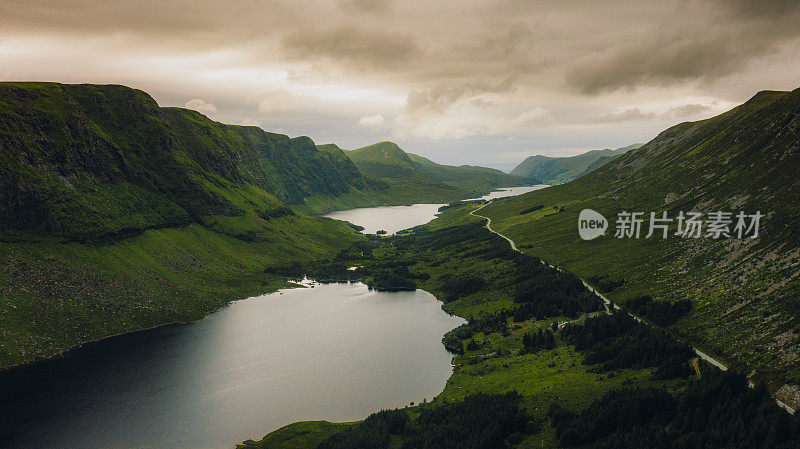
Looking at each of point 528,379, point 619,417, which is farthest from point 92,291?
point 619,417

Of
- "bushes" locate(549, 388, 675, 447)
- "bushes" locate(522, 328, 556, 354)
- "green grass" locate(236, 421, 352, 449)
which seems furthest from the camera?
"bushes" locate(522, 328, 556, 354)

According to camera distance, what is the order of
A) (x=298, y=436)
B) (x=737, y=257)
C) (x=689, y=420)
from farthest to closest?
(x=737, y=257), (x=298, y=436), (x=689, y=420)

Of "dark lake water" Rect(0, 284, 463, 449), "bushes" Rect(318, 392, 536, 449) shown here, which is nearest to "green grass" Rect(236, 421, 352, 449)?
"bushes" Rect(318, 392, 536, 449)

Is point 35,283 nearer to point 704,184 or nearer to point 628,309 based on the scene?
point 628,309

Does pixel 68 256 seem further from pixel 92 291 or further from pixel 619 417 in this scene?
pixel 619 417

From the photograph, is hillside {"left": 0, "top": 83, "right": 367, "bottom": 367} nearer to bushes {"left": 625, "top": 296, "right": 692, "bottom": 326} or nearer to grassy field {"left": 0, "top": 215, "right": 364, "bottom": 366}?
grassy field {"left": 0, "top": 215, "right": 364, "bottom": 366}

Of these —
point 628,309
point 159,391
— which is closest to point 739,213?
point 628,309
